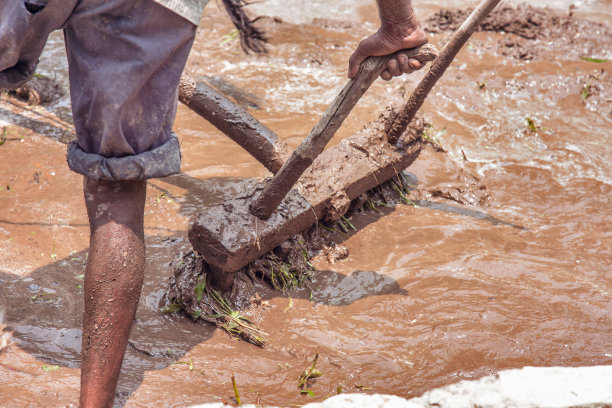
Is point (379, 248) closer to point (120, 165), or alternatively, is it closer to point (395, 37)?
point (395, 37)

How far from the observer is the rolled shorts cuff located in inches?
71.5

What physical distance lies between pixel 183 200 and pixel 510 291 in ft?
6.38

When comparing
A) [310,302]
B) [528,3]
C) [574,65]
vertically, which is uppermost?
[528,3]

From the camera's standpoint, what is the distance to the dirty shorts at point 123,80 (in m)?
1.72

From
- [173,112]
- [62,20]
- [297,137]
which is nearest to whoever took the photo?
[62,20]

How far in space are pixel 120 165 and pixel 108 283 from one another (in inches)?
14.3

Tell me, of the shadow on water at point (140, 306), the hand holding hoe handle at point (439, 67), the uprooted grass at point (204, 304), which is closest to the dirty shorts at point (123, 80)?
the shadow on water at point (140, 306)

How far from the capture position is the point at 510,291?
9.80 feet

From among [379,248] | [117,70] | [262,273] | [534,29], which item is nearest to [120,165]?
[117,70]

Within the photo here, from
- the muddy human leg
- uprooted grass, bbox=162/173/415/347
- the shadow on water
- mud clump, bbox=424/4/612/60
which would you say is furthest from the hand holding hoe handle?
mud clump, bbox=424/4/612/60

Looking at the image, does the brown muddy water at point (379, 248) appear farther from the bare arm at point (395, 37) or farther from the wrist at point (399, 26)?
the wrist at point (399, 26)

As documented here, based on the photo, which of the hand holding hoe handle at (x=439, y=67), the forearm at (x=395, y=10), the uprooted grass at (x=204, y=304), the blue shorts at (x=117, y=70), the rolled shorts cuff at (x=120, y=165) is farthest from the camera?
the hand holding hoe handle at (x=439, y=67)

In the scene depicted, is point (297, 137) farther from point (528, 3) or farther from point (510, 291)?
point (528, 3)

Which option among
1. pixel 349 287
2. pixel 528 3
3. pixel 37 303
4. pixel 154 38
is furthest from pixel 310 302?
pixel 528 3
